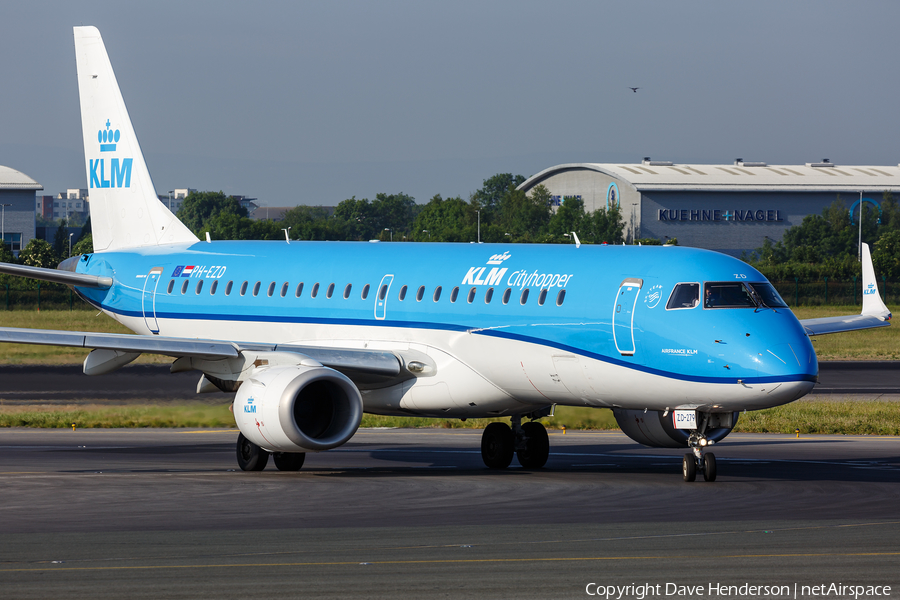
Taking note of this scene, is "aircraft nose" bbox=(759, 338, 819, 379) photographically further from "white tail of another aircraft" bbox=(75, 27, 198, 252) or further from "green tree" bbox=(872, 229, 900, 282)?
"green tree" bbox=(872, 229, 900, 282)

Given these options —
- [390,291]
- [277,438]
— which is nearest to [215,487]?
[277,438]

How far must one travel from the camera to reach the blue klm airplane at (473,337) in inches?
872

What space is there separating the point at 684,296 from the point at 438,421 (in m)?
17.3

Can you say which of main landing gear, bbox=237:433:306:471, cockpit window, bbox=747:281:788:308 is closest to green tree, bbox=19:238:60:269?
main landing gear, bbox=237:433:306:471

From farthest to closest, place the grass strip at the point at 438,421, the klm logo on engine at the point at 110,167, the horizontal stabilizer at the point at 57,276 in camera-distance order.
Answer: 1. the grass strip at the point at 438,421
2. the klm logo on engine at the point at 110,167
3. the horizontal stabilizer at the point at 57,276

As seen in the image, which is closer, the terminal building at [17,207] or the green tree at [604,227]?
the green tree at [604,227]

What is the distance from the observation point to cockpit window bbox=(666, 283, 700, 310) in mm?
22391

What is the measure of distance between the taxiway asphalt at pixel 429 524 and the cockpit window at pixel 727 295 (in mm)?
3285

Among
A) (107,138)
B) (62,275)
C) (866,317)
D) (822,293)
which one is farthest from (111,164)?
(822,293)

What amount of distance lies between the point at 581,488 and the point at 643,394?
2.05m

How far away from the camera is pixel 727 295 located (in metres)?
22.3

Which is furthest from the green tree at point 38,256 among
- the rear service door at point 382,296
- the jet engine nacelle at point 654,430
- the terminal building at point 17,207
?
the jet engine nacelle at point 654,430

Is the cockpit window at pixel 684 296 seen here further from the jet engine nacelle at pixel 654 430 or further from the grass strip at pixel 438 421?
the grass strip at pixel 438 421

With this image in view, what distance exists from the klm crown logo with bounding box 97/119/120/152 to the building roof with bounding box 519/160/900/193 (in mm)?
126807
